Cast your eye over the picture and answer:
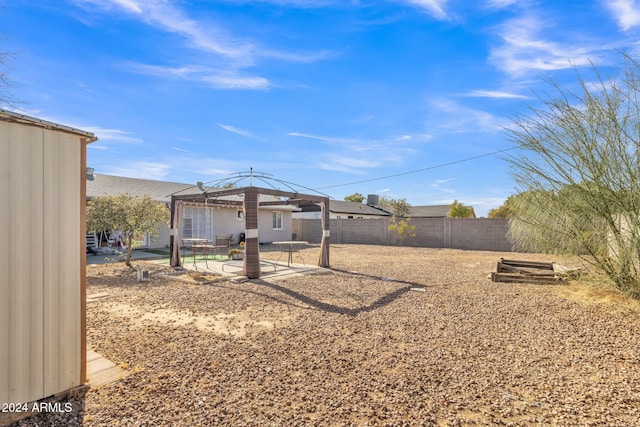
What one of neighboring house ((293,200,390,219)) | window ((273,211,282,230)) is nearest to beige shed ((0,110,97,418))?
window ((273,211,282,230))

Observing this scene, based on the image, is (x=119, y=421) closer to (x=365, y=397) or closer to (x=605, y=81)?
(x=365, y=397)

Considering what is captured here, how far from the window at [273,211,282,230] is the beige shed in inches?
679

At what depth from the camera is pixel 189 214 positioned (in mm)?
15438

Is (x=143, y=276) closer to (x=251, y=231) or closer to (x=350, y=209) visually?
(x=251, y=231)

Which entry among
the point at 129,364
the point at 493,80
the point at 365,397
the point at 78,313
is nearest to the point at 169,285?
the point at 129,364

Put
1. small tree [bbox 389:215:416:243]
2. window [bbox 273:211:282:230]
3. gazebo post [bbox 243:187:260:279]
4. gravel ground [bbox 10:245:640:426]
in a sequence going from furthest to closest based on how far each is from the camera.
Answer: window [bbox 273:211:282:230], small tree [bbox 389:215:416:243], gazebo post [bbox 243:187:260:279], gravel ground [bbox 10:245:640:426]

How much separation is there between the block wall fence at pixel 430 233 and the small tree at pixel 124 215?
13561mm

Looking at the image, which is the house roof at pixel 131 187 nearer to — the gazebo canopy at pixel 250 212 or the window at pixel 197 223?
the window at pixel 197 223

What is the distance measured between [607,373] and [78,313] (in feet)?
16.2

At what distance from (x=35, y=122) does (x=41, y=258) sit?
1.05 meters

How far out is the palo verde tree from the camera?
208 inches

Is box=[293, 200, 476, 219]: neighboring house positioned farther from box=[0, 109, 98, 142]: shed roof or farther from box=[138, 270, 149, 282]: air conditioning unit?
box=[0, 109, 98, 142]: shed roof

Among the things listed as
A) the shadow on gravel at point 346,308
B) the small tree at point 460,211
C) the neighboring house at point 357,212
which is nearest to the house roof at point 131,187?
the shadow on gravel at point 346,308

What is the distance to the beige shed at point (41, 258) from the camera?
230 centimetres
